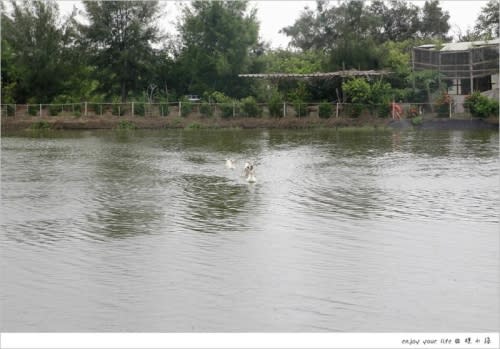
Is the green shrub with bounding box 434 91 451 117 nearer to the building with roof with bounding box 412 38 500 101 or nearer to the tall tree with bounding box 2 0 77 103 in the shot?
the building with roof with bounding box 412 38 500 101

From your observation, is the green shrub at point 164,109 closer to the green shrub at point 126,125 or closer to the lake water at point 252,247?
the green shrub at point 126,125

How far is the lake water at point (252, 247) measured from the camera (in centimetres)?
930

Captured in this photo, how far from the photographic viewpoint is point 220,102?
51.5 meters

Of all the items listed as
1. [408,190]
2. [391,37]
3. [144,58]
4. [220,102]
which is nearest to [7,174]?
[408,190]

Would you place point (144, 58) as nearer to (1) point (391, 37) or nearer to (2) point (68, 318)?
(1) point (391, 37)

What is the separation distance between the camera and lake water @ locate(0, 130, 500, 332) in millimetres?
9305

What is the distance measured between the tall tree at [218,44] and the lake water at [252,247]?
29865 millimetres

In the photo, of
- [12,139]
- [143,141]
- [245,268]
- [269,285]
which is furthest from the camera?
[12,139]

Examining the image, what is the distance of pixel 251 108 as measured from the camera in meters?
49.0

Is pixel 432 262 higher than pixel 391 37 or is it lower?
lower

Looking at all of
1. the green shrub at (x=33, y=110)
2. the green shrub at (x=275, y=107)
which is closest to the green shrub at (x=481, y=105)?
the green shrub at (x=275, y=107)

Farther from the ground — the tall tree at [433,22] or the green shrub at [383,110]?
the tall tree at [433,22]

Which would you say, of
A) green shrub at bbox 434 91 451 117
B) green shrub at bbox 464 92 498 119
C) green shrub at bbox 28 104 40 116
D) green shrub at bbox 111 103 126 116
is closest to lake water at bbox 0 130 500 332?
green shrub at bbox 464 92 498 119

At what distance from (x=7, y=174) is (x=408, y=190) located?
36.6 ft
